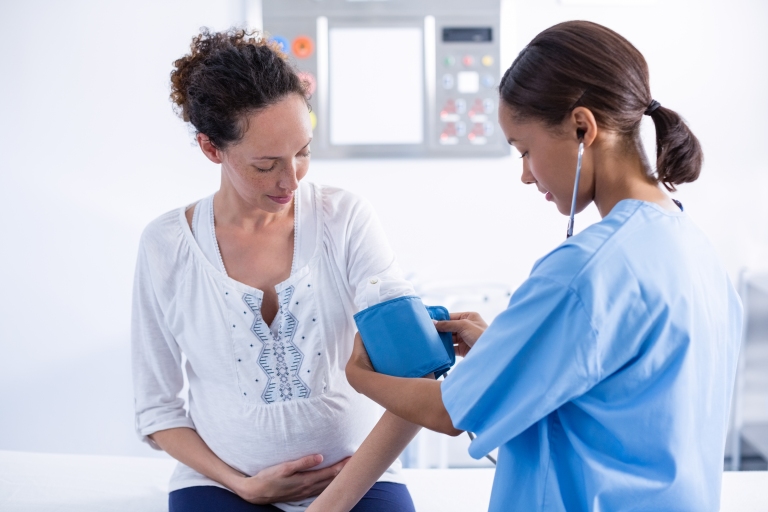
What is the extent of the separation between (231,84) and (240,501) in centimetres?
73

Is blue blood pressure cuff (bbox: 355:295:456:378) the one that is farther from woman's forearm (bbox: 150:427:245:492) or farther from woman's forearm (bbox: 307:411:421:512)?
woman's forearm (bbox: 150:427:245:492)

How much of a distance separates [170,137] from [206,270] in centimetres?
119

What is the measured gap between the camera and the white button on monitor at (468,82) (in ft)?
7.75

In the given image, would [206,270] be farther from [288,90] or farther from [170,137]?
[170,137]

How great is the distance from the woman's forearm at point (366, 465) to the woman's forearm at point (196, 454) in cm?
20

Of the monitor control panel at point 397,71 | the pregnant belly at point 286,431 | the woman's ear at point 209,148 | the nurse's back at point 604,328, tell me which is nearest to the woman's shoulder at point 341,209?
the woman's ear at point 209,148

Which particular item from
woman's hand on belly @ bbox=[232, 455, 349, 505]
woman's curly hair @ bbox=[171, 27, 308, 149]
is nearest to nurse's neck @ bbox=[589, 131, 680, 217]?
woman's curly hair @ bbox=[171, 27, 308, 149]

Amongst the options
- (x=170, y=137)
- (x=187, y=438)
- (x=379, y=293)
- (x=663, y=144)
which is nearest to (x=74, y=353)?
(x=170, y=137)

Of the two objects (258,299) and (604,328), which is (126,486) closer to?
(258,299)

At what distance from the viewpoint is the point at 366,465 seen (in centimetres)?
119

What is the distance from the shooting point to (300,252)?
51.8 inches

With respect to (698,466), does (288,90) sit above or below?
above

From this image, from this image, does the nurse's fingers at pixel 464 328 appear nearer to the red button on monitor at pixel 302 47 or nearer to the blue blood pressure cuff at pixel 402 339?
the blue blood pressure cuff at pixel 402 339

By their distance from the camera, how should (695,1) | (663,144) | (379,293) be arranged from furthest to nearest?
(695,1) → (379,293) → (663,144)
